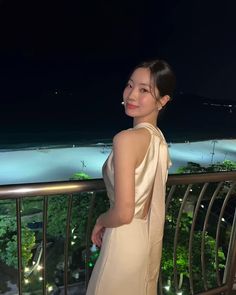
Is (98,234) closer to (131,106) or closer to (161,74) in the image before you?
(131,106)

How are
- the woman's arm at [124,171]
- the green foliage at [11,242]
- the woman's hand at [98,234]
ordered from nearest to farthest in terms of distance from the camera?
the woman's arm at [124,171] → the woman's hand at [98,234] → the green foliage at [11,242]

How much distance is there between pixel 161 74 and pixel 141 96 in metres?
0.11

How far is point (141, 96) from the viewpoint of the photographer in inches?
51.8

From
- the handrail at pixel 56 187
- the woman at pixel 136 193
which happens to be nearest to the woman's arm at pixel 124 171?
the woman at pixel 136 193

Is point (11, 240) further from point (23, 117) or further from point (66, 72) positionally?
point (66, 72)

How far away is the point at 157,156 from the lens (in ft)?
4.33

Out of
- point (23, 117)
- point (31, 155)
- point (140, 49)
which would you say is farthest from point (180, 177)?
point (140, 49)

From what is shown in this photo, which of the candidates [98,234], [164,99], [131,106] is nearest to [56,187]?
[98,234]

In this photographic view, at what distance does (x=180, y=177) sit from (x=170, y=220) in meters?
9.70

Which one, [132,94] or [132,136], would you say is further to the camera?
[132,94]

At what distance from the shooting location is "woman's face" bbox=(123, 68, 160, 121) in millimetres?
1307

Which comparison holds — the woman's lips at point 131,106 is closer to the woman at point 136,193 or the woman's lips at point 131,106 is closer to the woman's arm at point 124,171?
the woman at point 136,193

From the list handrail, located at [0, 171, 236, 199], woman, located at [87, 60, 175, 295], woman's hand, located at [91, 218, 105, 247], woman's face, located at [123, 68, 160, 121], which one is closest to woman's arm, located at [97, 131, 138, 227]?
woman, located at [87, 60, 175, 295]

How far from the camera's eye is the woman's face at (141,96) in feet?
4.29
